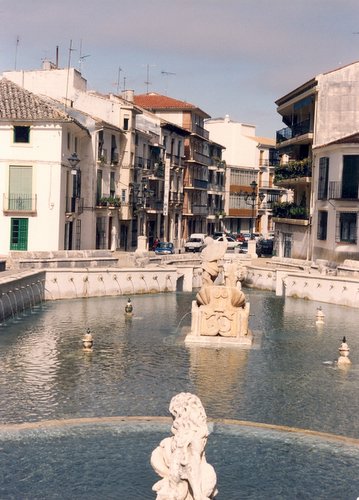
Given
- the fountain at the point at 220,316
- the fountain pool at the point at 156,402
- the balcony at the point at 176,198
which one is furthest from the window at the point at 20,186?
the balcony at the point at 176,198

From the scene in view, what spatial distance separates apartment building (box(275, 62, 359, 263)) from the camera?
53719mm

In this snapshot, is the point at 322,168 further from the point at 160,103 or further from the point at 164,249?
the point at 160,103

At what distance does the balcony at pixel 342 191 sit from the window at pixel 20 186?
20.9 metres

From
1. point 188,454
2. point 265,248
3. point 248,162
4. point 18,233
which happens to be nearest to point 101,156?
point 18,233

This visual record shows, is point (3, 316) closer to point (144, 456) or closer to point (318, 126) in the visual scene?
point (144, 456)

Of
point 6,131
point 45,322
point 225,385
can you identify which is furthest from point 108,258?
point 225,385

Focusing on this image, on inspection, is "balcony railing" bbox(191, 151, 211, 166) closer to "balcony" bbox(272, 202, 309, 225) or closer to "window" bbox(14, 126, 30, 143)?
"balcony" bbox(272, 202, 309, 225)

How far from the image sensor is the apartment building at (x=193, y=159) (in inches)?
3681

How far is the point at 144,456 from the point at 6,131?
41427mm

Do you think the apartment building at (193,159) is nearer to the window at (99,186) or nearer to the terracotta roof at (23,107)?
the window at (99,186)

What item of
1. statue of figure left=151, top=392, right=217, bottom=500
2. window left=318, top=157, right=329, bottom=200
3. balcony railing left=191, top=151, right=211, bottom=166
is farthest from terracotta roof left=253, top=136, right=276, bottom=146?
statue of figure left=151, top=392, right=217, bottom=500

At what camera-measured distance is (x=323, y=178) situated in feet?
188

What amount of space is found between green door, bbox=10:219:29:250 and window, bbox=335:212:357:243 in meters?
21.6

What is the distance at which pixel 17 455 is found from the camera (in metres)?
15.5
